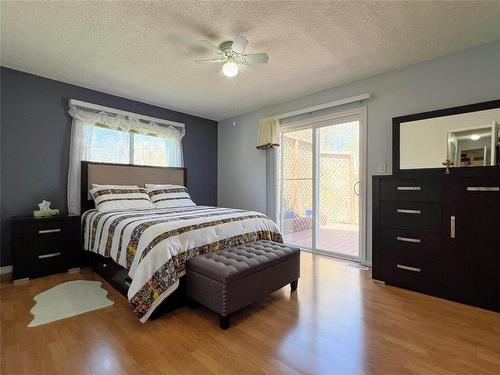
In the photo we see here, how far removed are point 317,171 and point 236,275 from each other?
7.87 ft

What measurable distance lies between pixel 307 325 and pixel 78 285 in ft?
7.53

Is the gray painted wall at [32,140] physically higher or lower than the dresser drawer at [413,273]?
higher

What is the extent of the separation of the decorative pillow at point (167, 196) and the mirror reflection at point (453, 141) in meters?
2.96

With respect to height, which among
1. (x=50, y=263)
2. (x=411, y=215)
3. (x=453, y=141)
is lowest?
(x=50, y=263)

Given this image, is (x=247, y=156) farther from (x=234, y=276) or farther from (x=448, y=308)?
(x=448, y=308)

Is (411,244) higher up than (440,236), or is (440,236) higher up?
(440,236)

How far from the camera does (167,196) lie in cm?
373

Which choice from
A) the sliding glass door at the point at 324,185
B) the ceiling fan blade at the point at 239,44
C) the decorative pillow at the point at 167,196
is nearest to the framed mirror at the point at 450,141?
the sliding glass door at the point at 324,185

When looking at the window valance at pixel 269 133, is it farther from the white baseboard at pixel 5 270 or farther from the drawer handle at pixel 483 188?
the white baseboard at pixel 5 270

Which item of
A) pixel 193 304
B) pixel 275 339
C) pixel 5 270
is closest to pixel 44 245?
pixel 5 270

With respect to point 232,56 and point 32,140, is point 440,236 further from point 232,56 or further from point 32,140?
point 32,140

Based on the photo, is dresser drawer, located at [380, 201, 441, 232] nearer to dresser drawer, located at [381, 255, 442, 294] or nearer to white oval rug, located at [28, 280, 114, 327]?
dresser drawer, located at [381, 255, 442, 294]

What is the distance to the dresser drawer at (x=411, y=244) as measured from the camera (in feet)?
7.47

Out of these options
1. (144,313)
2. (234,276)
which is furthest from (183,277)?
(234,276)
